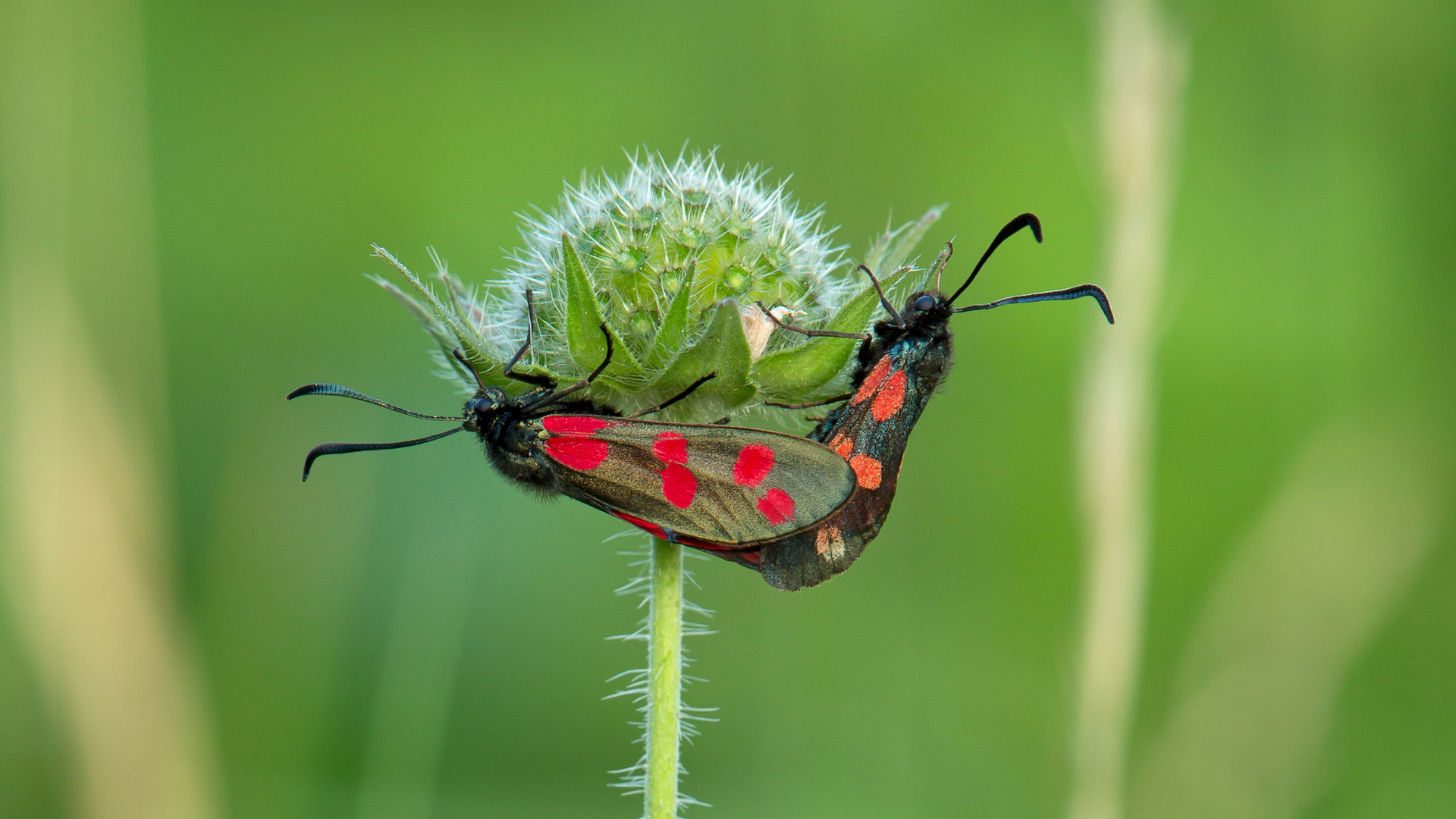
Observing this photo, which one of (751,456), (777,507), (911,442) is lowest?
(777,507)

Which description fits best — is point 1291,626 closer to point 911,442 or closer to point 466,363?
point 911,442

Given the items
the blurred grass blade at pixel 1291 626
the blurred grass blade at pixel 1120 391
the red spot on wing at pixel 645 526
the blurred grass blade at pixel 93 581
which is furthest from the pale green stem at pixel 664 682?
the blurred grass blade at pixel 1291 626

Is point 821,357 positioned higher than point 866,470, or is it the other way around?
point 821,357

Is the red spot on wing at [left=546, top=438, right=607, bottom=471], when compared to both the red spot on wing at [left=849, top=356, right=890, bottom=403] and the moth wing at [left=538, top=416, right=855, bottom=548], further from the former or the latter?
the red spot on wing at [left=849, top=356, right=890, bottom=403]

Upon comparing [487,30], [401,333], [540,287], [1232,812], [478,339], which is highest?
[487,30]

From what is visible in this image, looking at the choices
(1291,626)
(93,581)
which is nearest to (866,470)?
(1291,626)

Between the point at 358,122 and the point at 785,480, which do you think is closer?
the point at 785,480

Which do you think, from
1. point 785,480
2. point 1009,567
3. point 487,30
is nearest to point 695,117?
point 487,30

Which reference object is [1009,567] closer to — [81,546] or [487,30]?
[81,546]
